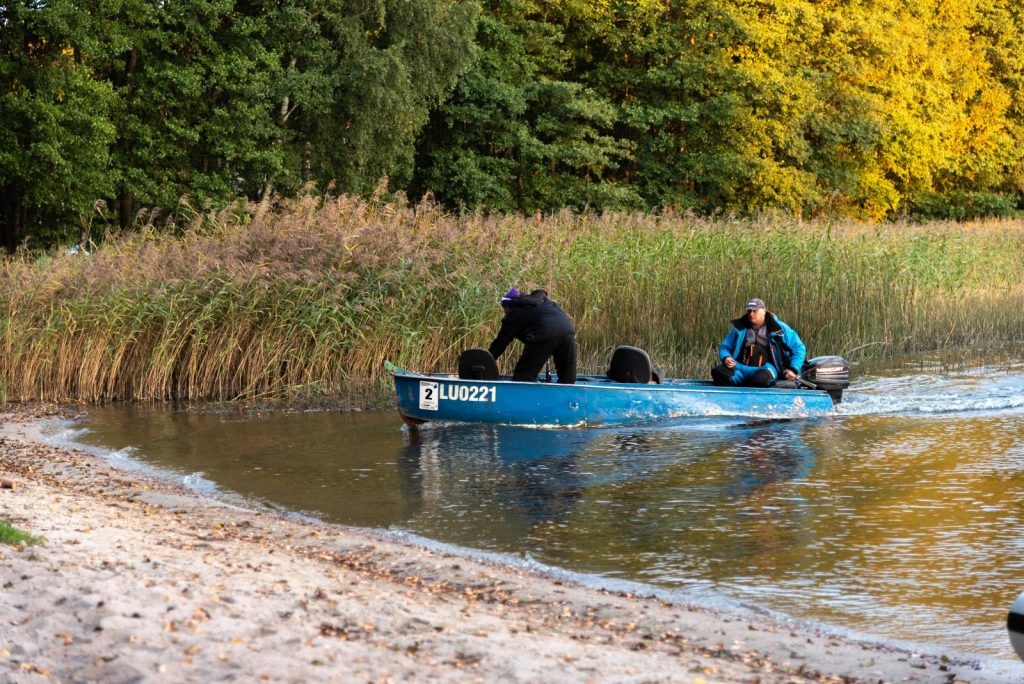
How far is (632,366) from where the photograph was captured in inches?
612

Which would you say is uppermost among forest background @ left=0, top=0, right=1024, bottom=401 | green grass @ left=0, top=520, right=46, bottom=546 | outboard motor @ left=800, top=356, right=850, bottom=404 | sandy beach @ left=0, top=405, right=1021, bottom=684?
forest background @ left=0, top=0, right=1024, bottom=401

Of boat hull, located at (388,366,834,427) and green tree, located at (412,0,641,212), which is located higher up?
green tree, located at (412,0,641,212)

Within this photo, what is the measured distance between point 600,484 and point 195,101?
849 inches

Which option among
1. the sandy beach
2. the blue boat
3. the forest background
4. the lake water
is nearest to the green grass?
the sandy beach

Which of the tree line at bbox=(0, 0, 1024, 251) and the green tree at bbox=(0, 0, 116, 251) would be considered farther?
the tree line at bbox=(0, 0, 1024, 251)

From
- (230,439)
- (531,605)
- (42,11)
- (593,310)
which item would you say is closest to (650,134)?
(42,11)

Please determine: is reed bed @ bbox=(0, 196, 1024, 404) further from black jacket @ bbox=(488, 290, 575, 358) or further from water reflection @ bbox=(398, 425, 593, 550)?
black jacket @ bbox=(488, 290, 575, 358)

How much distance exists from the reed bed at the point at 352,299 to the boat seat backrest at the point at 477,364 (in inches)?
103

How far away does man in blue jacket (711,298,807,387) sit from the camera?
52.0 feet

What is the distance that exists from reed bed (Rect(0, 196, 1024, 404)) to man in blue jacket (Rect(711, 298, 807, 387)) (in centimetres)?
270

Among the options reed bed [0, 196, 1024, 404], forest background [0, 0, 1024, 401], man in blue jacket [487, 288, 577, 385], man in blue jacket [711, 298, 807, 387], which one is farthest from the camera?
forest background [0, 0, 1024, 401]

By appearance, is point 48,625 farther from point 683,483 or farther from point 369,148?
point 369,148

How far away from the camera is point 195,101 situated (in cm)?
3084

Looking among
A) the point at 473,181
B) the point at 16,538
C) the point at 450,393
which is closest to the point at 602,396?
the point at 450,393
